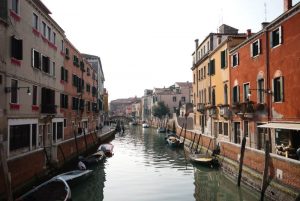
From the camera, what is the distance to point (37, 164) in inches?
742

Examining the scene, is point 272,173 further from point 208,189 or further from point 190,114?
point 190,114

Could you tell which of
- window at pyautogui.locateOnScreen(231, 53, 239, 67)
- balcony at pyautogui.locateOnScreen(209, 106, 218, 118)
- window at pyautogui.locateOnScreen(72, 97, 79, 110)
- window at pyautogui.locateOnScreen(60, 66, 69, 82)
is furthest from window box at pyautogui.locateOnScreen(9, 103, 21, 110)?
balcony at pyautogui.locateOnScreen(209, 106, 218, 118)

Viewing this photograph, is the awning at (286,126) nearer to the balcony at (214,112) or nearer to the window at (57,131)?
the balcony at (214,112)

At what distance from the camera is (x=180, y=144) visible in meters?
40.6

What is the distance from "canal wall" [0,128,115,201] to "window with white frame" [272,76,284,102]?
45.7 feet

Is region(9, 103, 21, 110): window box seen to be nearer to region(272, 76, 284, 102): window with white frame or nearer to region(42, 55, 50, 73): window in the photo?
region(42, 55, 50, 73): window

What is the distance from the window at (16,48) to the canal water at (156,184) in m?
7.93

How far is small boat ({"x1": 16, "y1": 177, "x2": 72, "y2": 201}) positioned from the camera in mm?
14156

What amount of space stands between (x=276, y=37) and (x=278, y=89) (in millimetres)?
2998

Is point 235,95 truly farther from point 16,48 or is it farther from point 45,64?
point 16,48

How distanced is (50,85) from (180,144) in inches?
789

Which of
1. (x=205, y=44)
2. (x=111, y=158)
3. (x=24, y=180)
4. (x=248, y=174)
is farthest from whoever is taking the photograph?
(x=205, y=44)

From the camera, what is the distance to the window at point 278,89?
741 inches

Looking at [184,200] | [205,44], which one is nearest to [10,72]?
[184,200]
